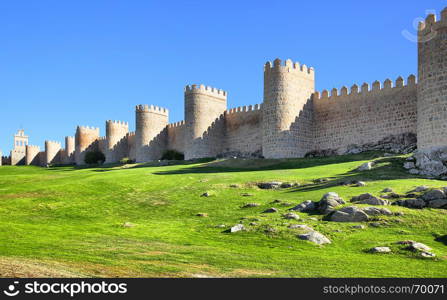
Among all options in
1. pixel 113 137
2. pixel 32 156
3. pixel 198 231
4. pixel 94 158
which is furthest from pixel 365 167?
pixel 32 156

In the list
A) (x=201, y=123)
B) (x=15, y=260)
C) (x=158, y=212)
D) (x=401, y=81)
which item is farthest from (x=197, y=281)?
(x=201, y=123)

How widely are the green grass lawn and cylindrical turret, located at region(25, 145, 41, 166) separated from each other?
65.6 m

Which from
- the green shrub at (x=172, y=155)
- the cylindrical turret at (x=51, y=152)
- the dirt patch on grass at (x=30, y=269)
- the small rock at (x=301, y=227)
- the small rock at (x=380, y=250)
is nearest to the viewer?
the dirt patch on grass at (x=30, y=269)

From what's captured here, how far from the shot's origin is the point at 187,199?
2403cm

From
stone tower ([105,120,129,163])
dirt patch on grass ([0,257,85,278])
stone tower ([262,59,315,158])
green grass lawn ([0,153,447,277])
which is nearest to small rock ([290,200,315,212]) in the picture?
green grass lawn ([0,153,447,277])

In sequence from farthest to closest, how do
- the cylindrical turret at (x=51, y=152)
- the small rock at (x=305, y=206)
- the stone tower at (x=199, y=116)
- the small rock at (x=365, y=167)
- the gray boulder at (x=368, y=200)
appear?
the cylindrical turret at (x=51, y=152)
the stone tower at (x=199, y=116)
the small rock at (x=365, y=167)
the small rock at (x=305, y=206)
the gray boulder at (x=368, y=200)

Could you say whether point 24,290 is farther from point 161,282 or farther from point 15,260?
point 15,260

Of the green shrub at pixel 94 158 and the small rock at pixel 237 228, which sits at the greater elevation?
the green shrub at pixel 94 158

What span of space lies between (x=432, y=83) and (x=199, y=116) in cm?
2477

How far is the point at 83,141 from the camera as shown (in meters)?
75.8

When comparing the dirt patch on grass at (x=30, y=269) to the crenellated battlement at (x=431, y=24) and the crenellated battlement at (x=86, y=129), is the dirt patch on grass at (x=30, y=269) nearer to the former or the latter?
the crenellated battlement at (x=431, y=24)

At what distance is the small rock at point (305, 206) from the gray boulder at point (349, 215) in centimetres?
160

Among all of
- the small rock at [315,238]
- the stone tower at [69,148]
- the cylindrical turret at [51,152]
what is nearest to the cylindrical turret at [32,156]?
the cylindrical turret at [51,152]

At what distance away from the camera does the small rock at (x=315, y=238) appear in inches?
587
